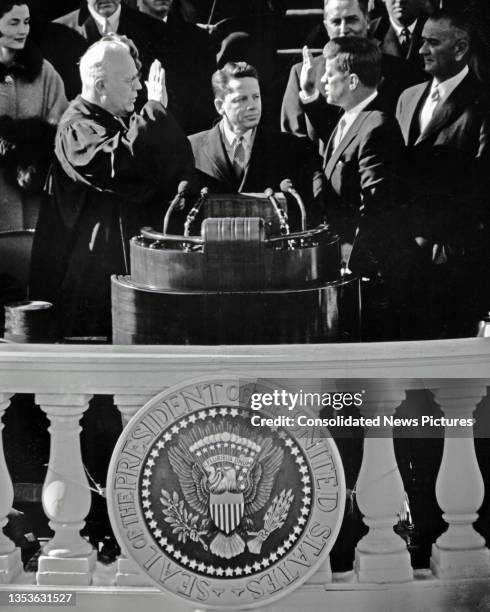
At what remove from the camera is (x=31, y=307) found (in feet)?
9.00

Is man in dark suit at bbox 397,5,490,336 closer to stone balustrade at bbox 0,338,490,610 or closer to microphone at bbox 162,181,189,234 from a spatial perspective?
stone balustrade at bbox 0,338,490,610

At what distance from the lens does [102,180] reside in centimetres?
271

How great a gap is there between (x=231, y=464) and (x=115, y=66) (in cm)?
117

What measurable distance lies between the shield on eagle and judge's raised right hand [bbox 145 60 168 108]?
1121mm

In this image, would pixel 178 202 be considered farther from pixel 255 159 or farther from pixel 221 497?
pixel 221 497

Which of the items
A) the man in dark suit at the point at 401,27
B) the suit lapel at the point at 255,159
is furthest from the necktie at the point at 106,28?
the man in dark suit at the point at 401,27

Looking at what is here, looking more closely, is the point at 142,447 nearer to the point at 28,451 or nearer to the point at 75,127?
the point at 28,451

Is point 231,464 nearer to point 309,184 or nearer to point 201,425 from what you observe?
point 201,425

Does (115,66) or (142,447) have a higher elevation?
(115,66)

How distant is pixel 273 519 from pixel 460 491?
1.74 ft

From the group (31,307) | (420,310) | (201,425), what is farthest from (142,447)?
(420,310)

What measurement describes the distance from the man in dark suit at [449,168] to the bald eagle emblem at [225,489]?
601 millimetres

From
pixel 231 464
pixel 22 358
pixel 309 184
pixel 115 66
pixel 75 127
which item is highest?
pixel 115 66

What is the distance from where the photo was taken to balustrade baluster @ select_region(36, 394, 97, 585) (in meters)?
2.65
